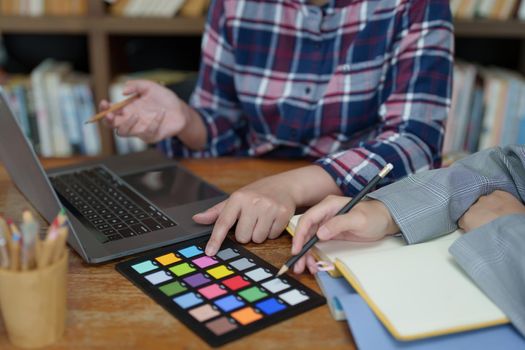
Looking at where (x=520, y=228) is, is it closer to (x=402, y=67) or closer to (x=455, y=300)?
(x=455, y=300)

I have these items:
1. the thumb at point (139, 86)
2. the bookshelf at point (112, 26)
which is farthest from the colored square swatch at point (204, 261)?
the bookshelf at point (112, 26)

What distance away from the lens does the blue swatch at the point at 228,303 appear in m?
0.67

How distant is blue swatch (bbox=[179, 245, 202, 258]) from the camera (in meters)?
0.79

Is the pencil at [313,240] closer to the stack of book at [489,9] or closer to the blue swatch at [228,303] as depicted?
the blue swatch at [228,303]

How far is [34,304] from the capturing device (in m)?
0.59

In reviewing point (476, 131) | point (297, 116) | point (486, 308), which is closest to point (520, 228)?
point (486, 308)

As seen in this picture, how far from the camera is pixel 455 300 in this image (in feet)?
2.10

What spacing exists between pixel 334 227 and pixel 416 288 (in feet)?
0.44

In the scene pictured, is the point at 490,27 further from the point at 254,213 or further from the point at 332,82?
the point at 254,213

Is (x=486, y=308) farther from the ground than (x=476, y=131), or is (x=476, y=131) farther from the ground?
(x=486, y=308)

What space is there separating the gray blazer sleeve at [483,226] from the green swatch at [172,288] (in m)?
0.27

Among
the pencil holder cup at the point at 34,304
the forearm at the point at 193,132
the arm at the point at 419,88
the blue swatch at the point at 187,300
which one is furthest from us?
the forearm at the point at 193,132

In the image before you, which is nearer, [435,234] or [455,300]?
[455,300]

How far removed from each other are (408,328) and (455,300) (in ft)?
0.25
